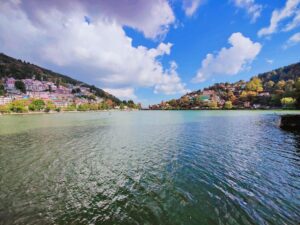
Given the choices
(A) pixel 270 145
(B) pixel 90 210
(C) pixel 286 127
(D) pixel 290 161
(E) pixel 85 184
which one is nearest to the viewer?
(B) pixel 90 210

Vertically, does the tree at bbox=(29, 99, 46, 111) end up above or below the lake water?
above

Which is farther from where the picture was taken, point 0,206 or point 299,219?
point 0,206

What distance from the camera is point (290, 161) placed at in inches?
611

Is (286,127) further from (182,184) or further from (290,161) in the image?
(182,184)

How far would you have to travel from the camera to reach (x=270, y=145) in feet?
71.9

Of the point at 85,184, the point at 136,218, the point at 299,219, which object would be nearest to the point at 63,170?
the point at 85,184

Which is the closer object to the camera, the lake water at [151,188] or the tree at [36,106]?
the lake water at [151,188]

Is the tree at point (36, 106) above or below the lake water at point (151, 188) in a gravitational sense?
above

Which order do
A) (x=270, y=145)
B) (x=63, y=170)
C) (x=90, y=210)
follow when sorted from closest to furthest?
1. (x=90, y=210)
2. (x=63, y=170)
3. (x=270, y=145)

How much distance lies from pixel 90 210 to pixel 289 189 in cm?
1110

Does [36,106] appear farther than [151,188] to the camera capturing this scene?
Yes

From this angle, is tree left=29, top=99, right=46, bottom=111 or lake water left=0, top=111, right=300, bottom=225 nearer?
lake water left=0, top=111, right=300, bottom=225

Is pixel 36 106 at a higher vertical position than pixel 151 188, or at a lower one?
higher

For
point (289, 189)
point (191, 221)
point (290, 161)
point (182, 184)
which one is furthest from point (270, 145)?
point (191, 221)
